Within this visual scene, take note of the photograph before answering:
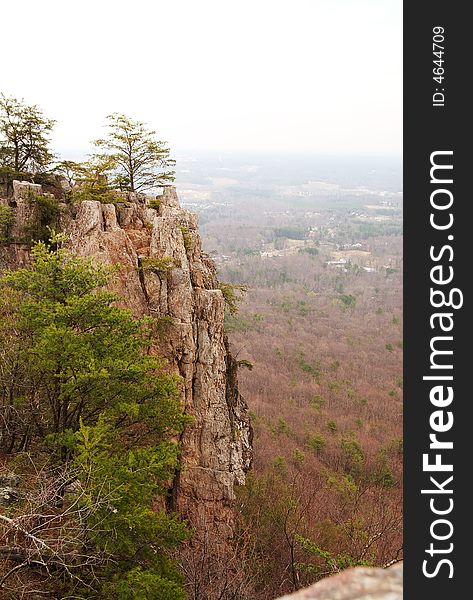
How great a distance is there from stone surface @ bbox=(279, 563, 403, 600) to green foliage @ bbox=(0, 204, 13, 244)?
1590cm

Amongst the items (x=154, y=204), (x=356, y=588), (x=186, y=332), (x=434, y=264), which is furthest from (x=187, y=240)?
(x=356, y=588)

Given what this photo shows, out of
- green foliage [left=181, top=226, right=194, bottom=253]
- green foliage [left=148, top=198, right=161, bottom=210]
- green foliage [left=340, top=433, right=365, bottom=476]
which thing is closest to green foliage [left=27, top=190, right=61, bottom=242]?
green foliage [left=148, top=198, right=161, bottom=210]

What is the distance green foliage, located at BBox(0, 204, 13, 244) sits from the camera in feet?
49.8

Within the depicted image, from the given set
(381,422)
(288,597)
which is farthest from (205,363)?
(381,422)

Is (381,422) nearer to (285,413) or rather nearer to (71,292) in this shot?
(285,413)

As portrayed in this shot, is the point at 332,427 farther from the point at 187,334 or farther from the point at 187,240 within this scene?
the point at 187,334

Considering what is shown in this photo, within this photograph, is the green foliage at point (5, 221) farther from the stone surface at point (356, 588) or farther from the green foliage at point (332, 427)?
the green foliage at point (332, 427)

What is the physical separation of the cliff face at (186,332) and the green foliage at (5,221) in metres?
2.89

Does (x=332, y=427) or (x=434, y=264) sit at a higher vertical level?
(x=434, y=264)

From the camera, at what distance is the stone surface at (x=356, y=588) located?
1.99 meters

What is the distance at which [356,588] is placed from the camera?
2.03 metres

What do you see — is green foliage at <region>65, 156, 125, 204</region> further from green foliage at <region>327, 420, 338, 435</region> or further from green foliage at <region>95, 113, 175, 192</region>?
green foliage at <region>327, 420, 338, 435</region>

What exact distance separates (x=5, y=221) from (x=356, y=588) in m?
16.2

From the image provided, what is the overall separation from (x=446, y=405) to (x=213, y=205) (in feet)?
590
